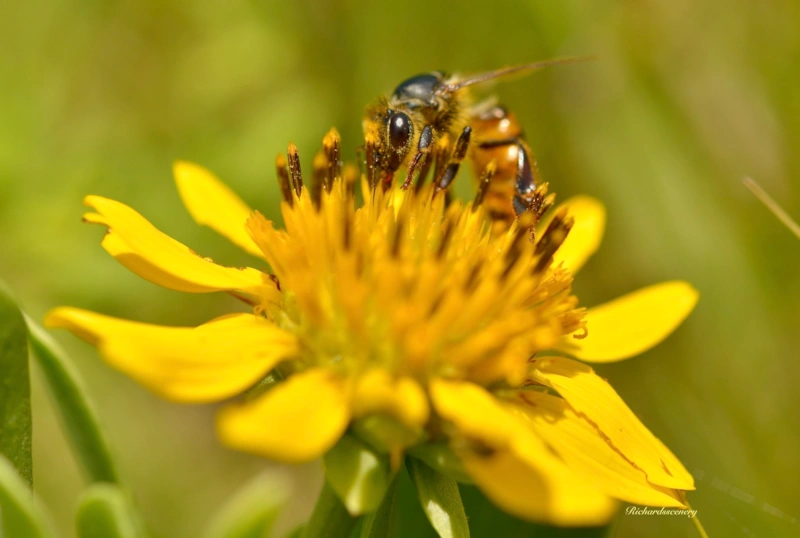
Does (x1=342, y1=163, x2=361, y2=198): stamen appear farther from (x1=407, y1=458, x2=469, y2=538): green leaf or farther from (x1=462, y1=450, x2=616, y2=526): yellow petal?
(x1=462, y1=450, x2=616, y2=526): yellow petal

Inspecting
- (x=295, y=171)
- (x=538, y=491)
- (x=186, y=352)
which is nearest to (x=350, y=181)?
(x=295, y=171)

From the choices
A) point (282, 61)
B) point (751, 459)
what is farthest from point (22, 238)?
point (751, 459)

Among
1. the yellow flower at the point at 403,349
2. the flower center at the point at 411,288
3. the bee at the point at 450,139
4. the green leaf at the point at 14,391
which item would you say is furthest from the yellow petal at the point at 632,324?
the green leaf at the point at 14,391

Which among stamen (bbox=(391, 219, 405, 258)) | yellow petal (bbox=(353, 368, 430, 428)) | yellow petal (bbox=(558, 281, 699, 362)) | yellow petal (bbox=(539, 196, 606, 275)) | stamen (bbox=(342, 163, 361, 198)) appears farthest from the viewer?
yellow petal (bbox=(539, 196, 606, 275))

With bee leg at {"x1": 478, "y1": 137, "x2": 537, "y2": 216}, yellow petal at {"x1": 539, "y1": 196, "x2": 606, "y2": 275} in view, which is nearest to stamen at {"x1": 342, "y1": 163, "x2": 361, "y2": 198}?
bee leg at {"x1": 478, "y1": 137, "x2": 537, "y2": 216}

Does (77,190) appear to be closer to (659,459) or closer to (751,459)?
(659,459)

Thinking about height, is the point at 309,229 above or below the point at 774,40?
below

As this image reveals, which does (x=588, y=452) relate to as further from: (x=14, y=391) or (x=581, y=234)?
(x=14, y=391)
